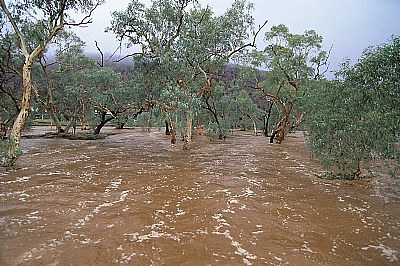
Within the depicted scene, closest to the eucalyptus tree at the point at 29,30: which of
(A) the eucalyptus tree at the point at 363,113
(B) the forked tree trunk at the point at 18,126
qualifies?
(B) the forked tree trunk at the point at 18,126

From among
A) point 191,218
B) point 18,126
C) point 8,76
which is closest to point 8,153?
point 18,126

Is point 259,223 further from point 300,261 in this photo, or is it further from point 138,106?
point 138,106

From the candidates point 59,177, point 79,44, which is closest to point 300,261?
point 59,177

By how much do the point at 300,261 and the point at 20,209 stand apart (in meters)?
5.45

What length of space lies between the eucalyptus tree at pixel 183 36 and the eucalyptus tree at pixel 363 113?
6787 mm

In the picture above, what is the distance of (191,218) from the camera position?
5.98m

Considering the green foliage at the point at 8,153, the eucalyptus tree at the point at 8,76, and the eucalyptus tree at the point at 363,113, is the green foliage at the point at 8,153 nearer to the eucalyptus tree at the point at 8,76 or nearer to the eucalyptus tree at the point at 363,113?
the eucalyptus tree at the point at 8,76

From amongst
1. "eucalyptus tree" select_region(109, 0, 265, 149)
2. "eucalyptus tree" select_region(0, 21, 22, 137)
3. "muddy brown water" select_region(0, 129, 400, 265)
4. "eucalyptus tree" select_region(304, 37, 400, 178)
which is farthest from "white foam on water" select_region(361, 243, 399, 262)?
"eucalyptus tree" select_region(0, 21, 22, 137)

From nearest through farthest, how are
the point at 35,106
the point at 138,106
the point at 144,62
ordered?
1. the point at 144,62
2. the point at 138,106
3. the point at 35,106

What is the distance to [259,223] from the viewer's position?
579cm

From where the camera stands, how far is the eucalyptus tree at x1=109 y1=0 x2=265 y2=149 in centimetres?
1463

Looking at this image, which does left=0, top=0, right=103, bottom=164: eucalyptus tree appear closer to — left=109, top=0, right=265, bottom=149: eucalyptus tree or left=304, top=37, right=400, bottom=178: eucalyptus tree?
left=109, top=0, right=265, bottom=149: eucalyptus tree

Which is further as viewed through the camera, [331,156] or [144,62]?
[144,62]

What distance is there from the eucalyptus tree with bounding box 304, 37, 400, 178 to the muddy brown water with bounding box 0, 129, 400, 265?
111 cm
